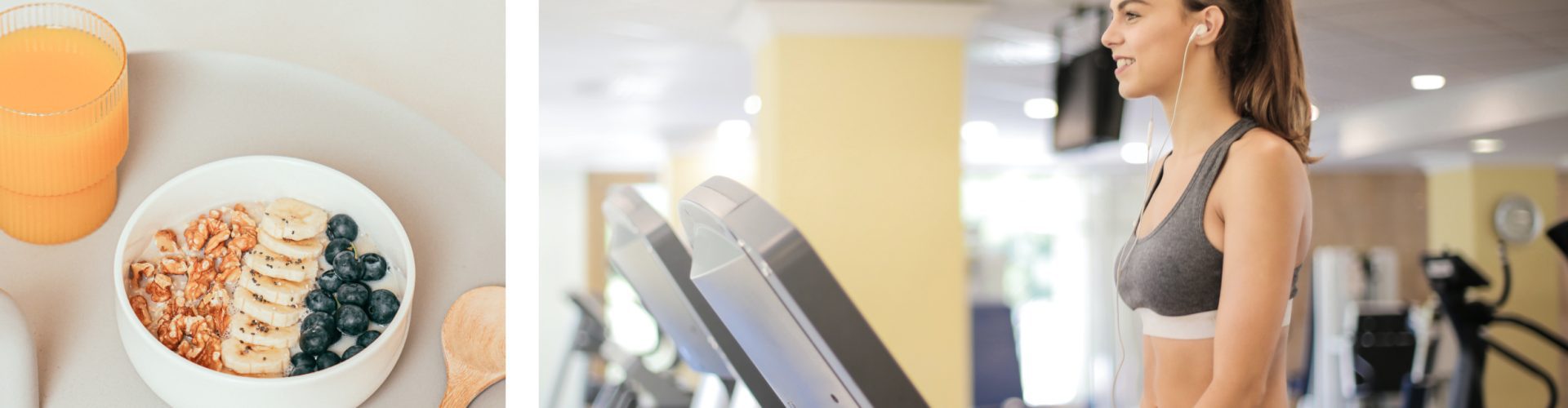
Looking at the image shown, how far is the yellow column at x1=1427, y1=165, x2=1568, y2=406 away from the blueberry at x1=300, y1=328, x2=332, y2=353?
7.87 metres

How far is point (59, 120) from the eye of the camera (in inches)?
44.5

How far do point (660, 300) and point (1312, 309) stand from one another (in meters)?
7.02

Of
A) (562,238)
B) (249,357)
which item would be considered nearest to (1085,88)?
(249,357)

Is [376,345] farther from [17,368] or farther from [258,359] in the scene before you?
[17,368]

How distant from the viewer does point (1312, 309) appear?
7402 millimetres

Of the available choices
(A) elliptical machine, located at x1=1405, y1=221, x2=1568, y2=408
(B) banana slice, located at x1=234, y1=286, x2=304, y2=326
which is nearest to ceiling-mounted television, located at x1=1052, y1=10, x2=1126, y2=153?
(A) elliptical machine, located at x1=1405, y1=221, x2=1568, y2=408

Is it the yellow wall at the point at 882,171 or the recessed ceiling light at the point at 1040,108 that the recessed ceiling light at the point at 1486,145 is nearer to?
the recessed ceiling light at the point at 1040,108

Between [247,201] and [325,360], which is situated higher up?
[247,201]

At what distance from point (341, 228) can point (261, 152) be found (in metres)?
0.14

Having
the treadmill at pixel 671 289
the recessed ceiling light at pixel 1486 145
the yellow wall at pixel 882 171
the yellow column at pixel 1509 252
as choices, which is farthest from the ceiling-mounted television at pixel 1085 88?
the yellow column at pixel 1509 252

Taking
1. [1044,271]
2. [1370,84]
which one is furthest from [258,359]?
[1044,271]

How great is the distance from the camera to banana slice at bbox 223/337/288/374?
1188 millimetres

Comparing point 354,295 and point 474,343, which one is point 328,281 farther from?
point 474,343

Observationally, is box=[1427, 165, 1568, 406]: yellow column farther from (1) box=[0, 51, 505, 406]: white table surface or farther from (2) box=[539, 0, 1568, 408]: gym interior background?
(1) box=[0, 51, 505, 406]: white table surface
